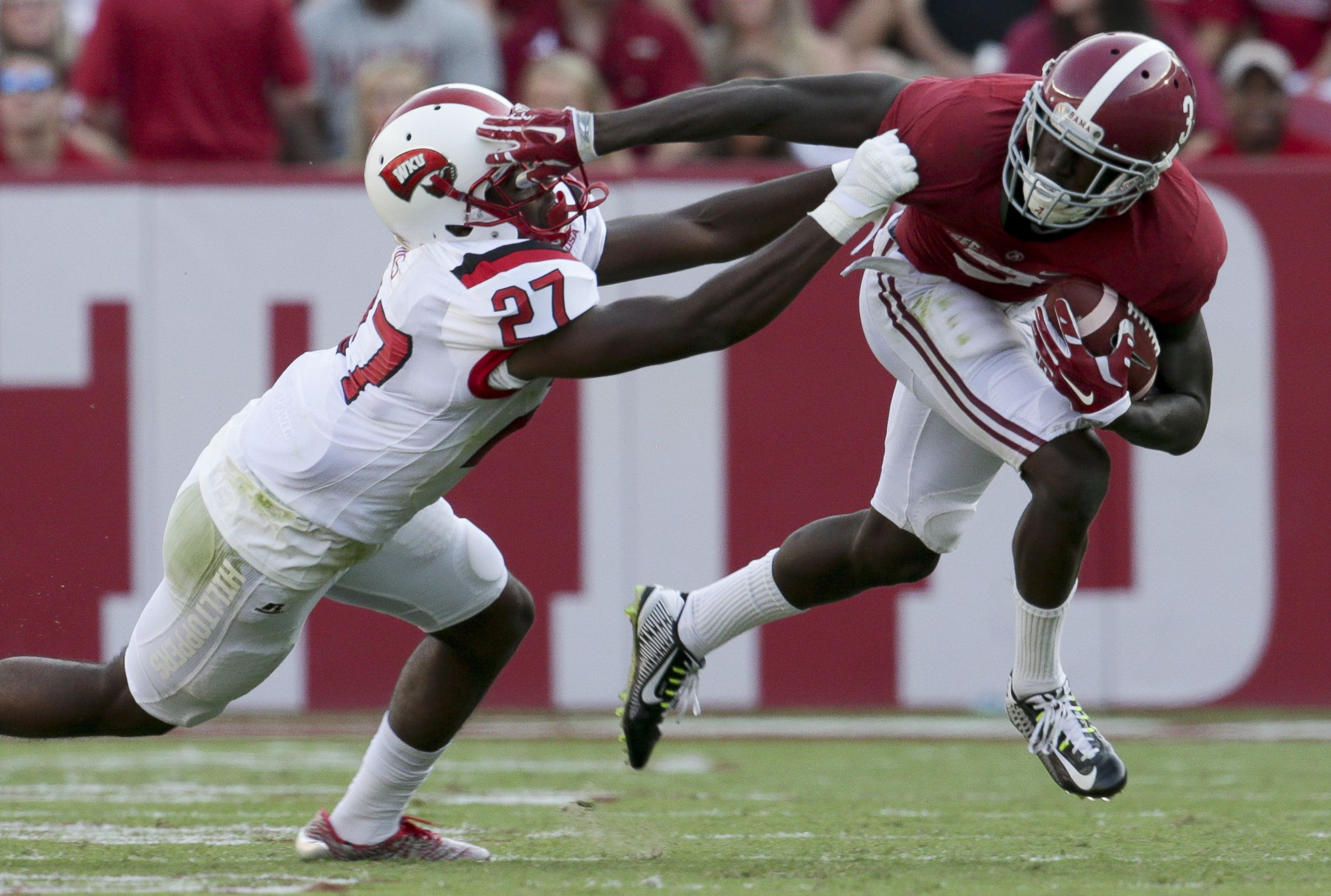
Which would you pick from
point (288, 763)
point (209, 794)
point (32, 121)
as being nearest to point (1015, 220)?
point (209, 794)

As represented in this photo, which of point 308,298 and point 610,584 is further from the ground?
point 308,298

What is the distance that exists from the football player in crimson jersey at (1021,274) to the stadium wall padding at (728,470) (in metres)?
2.23

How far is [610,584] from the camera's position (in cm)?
651

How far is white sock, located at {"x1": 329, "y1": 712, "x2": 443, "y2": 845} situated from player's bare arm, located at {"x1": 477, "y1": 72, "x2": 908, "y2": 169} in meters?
1.28

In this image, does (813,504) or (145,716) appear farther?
(813,504)

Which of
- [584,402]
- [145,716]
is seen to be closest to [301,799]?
[145,716]

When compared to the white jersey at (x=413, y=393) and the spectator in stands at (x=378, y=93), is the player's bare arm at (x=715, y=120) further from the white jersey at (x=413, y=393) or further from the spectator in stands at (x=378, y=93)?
the spectator in stands at (x=378, y=93)

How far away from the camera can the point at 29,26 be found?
7.14 m

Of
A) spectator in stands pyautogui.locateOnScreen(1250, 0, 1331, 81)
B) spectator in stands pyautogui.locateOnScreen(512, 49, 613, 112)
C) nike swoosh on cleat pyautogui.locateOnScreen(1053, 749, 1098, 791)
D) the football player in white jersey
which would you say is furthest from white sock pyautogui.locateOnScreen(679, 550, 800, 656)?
spectator in stands pyautogui.locateOnScreen(1250, 0, 1331, 81)

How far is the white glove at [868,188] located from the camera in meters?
3.45

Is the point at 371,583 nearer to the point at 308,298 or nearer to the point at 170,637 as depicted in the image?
the point at 170,637

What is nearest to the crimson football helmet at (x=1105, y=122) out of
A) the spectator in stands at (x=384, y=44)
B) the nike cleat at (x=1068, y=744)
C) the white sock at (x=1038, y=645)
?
the white sock at (x=1038, y=645)

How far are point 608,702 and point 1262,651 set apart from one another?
2268 mm

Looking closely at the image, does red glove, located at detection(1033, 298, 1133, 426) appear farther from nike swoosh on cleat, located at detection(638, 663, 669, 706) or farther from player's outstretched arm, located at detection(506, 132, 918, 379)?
nike swoosh on cleat, located at detection(638, 663, 669, 706)
